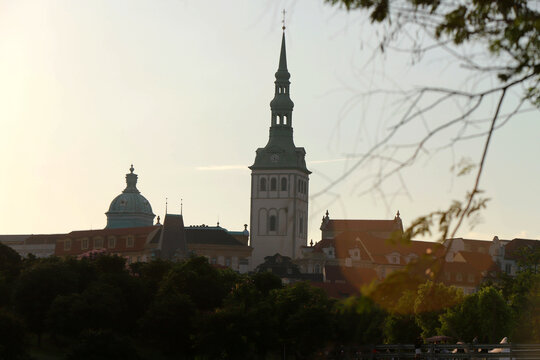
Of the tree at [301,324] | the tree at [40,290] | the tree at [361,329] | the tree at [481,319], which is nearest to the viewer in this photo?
the tree at [361,329]

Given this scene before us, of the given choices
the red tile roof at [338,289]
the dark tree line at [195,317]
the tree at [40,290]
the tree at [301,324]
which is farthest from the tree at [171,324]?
the red tile roof at [338,289]

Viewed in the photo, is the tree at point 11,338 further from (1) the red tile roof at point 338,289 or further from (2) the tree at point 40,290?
(1) the red tile roof at point 338,289

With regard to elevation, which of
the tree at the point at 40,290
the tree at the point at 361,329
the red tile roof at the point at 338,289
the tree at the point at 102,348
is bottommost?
the tree at the point at 102,348

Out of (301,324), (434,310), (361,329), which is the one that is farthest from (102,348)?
(434,310)

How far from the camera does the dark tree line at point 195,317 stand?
80938 mm

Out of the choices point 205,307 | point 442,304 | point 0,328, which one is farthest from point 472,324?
point 0,328

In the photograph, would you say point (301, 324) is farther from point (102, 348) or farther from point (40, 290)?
point (40, 290)

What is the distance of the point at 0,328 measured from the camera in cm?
7238

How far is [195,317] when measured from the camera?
85750 mm

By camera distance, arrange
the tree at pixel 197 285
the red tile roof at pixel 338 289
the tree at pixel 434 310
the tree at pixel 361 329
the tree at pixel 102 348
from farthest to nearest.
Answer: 1. the red tile roof at pixel 338 289
2. the tree at pixel 434 310
3. the tree at pixel 197 285
4. the tree at pixel 361 329
5. the tree at pixel 102 348

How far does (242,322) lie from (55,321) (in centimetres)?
1472

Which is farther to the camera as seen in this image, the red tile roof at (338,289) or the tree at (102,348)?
the red tile roof at (338,289)

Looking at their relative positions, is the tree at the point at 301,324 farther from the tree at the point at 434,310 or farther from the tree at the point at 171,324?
the tree at the point at 434,310

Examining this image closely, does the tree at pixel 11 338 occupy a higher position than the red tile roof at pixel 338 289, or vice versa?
the red tile roof at pixel 338 289
